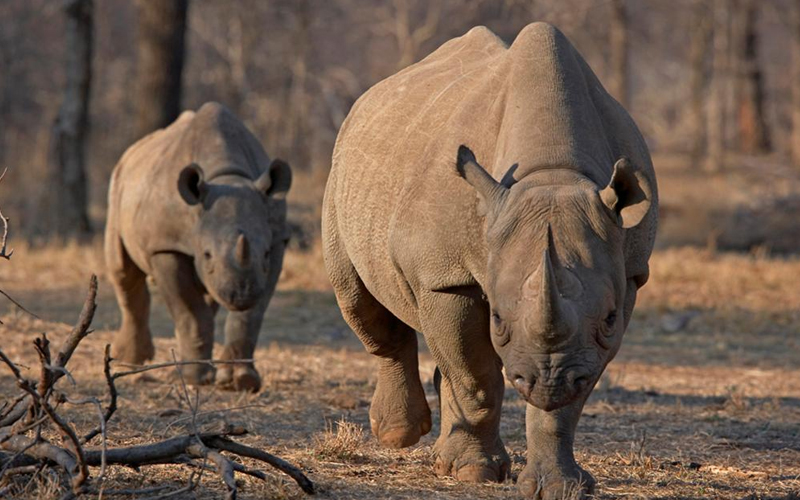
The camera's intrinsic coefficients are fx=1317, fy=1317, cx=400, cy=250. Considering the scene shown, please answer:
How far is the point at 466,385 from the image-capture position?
495cm

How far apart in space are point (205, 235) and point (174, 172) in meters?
0.82

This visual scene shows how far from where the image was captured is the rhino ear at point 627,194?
13.8ft

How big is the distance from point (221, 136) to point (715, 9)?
59.2 ft

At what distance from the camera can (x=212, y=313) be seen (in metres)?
8.39

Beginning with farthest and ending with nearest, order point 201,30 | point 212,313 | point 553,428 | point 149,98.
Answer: point 201,30, point 149,98, point 212,313, point 553,428

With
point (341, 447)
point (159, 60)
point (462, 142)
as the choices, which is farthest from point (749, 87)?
point (462, 142)

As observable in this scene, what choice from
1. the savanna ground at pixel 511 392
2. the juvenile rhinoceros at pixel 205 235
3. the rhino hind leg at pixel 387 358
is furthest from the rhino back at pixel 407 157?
the juvenile rhinoceros at pixel 205 235

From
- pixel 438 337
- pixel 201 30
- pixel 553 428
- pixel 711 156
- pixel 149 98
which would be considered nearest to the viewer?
pixel 553 428

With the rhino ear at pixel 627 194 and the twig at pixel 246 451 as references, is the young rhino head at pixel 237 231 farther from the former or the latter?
the rhino ear at pixel 627 194

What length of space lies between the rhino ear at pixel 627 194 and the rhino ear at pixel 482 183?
1.13 feet

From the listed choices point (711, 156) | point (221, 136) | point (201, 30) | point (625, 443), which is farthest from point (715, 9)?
point (625, 443)

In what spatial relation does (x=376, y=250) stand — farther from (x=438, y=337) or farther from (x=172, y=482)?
(x=172, y=482)

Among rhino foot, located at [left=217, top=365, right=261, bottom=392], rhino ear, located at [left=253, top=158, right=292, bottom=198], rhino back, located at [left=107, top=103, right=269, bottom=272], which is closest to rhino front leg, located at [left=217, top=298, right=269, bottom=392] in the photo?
rhino foot, located at [left=217, top=365, right=261, bottom=392]

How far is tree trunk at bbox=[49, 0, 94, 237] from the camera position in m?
15.6
